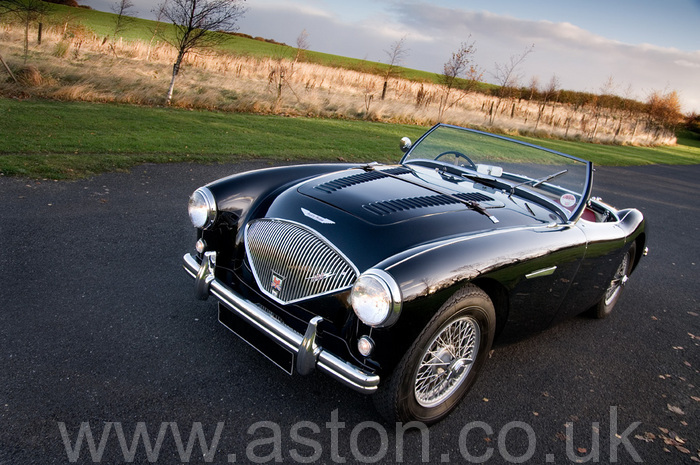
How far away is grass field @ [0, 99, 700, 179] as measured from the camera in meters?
6.94

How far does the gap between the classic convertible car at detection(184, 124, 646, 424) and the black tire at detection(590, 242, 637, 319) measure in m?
0.65

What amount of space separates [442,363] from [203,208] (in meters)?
1.78

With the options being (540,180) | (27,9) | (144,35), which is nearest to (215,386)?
(540,180)

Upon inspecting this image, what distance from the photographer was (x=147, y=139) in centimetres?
895

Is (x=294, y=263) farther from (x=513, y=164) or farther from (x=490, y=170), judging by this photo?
(x=513, y=164)

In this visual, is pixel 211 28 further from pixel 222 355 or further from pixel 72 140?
pixel 222 355

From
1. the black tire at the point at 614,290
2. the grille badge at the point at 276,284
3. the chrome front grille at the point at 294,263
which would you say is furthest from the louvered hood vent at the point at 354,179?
the black tire at the point at 614,290

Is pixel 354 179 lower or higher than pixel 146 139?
higher

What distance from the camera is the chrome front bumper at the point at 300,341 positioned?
7.74 ft

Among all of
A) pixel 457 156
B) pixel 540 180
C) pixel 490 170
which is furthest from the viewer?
pixel 457 156

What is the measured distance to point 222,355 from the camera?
3.09 m

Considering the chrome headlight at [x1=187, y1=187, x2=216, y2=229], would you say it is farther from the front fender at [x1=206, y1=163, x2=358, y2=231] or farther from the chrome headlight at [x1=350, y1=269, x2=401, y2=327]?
the chrome headlight at [x1=350, y1=269, x2=401, y2=327]

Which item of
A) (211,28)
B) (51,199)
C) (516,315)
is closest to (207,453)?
(516,315)

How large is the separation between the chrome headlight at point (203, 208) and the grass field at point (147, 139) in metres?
3.82
